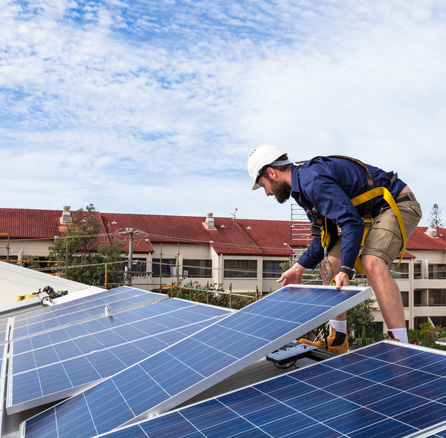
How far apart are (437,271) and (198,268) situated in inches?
1081

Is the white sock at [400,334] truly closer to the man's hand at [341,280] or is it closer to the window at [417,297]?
the man's hand at [341,280]

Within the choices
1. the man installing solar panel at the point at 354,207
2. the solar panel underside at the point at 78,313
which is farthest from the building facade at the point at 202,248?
the man installing solar panel at the point at 354,207

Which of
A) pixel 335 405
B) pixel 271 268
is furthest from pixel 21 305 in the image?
pixel 271 268

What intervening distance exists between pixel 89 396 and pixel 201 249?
42542 millimetres

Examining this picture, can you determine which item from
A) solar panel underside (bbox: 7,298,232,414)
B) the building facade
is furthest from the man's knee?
the building facade

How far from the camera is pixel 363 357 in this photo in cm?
305

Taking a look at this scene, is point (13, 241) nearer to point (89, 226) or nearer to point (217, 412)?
point (89, 226)

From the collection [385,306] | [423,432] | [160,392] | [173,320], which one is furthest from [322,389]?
[173,320]

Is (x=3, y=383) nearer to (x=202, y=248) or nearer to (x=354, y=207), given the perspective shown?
(x=354, y=207)

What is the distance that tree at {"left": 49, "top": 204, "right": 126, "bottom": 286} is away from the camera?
123 ft

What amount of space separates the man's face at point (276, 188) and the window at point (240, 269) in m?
39.9

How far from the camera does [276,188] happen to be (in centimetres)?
445

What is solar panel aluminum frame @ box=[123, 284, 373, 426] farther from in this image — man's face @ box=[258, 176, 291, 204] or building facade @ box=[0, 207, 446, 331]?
building facade @ box=[0, 207, 446, 331]

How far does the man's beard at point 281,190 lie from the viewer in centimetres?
441
